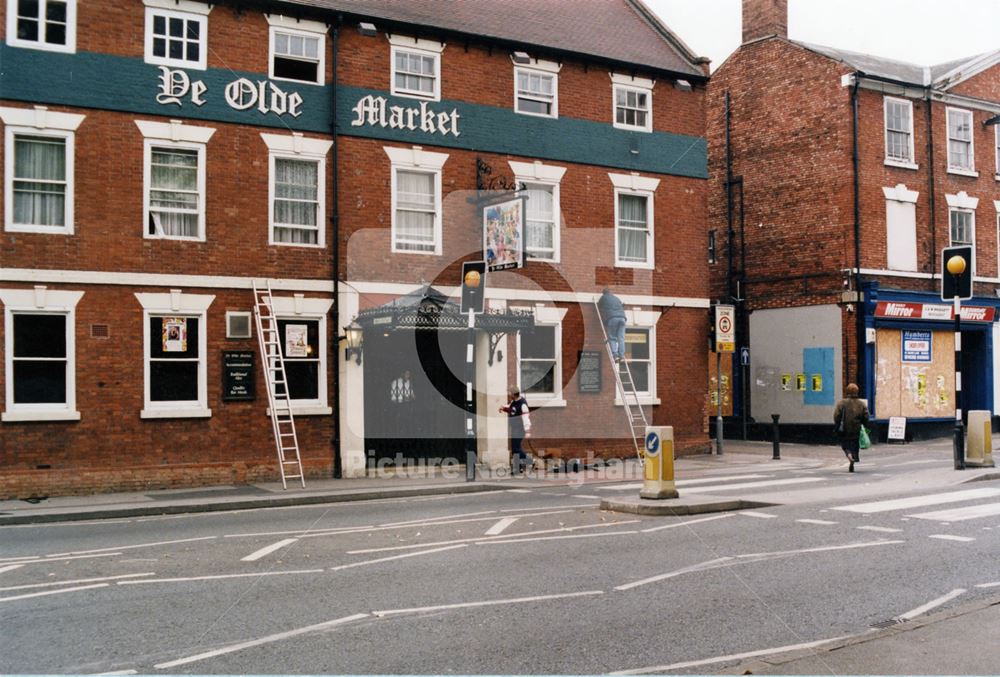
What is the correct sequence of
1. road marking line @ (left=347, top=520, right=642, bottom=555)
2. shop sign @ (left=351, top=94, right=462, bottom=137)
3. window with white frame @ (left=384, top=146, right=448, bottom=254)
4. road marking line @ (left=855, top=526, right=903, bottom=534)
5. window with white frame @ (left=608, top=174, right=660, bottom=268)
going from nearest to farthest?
road marking line @ (left=347, top=520, right=642, bottom=555), road marking line @ (left=855, top=526, right=903, bottom=534), shop sign @ (left=351, top=94, right=462, bottom=137), window with white frame @ (left=384, top=146, right=448, bottom=254), window with white frame @ (left=608, top=174, right=660, bottom=268)

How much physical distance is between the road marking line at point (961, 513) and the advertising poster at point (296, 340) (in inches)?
463

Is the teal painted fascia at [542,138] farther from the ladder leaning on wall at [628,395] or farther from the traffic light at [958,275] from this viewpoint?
the traffic light at [958,275]

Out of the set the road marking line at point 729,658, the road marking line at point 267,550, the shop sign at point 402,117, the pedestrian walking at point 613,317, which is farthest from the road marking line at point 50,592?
the pedestrian walking at point 613,317

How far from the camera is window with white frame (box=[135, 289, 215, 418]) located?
724 inches

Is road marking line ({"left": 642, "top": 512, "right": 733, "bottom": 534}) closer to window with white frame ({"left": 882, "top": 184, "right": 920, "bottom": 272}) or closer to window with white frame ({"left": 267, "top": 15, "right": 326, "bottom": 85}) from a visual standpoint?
window with white frame ({"left": 267, "top": 15, "right": 326, "bottom": 85})

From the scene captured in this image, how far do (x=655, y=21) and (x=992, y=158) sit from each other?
41.4ft

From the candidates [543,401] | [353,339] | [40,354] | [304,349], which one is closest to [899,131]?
[543,401]

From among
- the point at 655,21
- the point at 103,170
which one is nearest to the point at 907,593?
the point at 103,170

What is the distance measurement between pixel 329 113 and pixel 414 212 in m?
2.71

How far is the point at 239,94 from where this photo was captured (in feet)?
63.3

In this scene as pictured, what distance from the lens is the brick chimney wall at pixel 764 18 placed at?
30.8m

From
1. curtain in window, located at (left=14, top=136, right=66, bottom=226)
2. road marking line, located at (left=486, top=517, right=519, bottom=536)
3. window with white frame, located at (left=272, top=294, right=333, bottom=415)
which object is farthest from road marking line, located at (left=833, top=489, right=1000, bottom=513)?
curtain in window, located at (left=14, top=136, right=66, bottom=226)

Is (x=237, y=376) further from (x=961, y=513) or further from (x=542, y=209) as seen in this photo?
(x=961, y=513)

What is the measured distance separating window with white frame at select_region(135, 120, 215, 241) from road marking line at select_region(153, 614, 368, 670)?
41.6 ft
